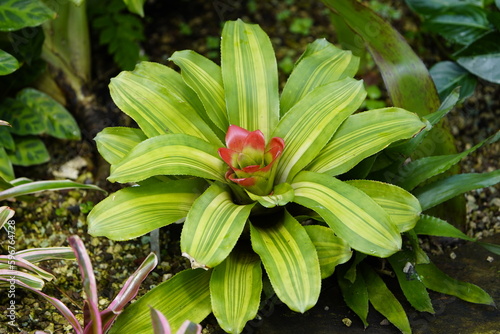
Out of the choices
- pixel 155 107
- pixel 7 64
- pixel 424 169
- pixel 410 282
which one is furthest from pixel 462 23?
pixel 7 64

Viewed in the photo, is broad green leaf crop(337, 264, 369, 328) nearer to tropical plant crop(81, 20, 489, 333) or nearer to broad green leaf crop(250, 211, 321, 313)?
tropical plant crop(81, 20, 489, 333)

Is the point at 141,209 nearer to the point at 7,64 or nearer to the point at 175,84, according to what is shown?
the point at 175,84

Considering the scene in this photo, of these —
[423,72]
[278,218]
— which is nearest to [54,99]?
[278,218]

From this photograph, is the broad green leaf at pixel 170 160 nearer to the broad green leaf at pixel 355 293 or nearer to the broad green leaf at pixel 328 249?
the broad green leaf at pixel 328 249

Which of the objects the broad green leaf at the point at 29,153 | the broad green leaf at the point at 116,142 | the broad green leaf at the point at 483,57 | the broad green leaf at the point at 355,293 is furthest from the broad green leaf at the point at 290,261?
the broad green leaf at the point at 483,57

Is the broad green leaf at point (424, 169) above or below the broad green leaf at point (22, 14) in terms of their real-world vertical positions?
below

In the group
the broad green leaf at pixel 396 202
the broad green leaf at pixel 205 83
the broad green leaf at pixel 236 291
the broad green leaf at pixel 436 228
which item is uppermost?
the broad green leaf at pixel 205 83
